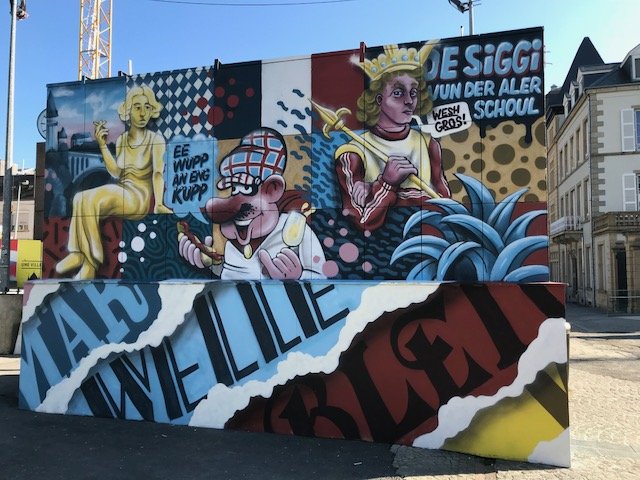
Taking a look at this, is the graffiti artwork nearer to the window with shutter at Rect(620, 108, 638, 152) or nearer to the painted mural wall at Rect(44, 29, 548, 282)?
the painted mural wall at Rect(44, 29, 548, 282)

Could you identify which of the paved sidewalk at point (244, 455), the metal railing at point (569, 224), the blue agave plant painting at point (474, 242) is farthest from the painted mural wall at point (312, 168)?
the metal railing at point (569, 224)

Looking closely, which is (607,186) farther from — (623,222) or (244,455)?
(244,455)

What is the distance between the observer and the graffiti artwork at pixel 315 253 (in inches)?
223

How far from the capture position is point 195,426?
21.2 feet

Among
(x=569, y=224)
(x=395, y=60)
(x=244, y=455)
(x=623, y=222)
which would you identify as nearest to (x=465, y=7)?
(x=395, y=60)

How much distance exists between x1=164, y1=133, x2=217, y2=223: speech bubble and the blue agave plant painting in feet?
8.75

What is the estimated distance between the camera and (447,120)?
600cm

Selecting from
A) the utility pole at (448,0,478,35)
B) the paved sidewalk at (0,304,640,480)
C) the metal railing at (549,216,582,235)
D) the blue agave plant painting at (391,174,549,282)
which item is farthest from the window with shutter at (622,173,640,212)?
the blue agave plant painting at (391,174,549,282)

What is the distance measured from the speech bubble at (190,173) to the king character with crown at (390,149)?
1.78 meters

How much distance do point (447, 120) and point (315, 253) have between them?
7.31 feet

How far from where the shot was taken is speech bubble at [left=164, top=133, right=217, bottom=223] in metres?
6.80

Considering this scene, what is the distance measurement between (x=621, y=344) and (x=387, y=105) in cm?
1303

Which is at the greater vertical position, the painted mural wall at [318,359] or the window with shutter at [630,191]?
the window with shutter at [630,191]

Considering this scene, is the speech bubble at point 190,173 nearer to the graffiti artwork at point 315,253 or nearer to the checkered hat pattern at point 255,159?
the graffiti artwork at point 315,253
